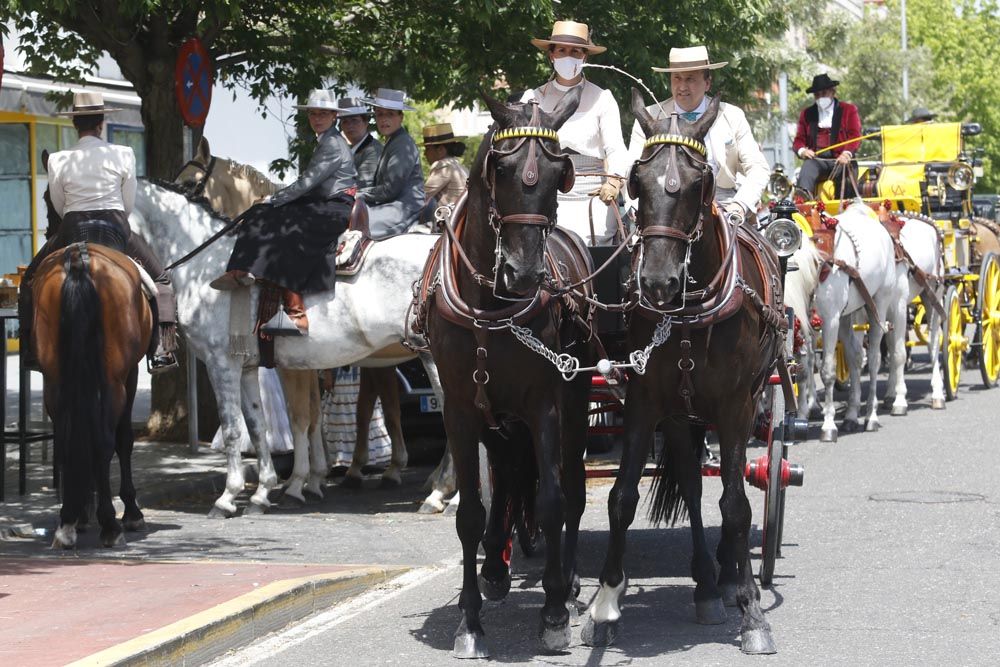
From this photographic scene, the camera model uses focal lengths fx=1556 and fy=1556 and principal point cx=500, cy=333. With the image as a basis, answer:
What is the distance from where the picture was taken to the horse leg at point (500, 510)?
7695 millimetres

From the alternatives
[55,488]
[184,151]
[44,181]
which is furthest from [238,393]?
[44,181]

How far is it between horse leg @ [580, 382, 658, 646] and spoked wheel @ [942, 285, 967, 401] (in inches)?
423

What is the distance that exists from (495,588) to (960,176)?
1225 cm

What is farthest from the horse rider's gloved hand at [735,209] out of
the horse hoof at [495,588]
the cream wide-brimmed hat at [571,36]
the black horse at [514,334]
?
the horse hoof at [495,588]

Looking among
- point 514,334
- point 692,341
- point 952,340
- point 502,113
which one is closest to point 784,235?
point 692,341

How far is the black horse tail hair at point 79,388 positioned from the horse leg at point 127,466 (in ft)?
2.28

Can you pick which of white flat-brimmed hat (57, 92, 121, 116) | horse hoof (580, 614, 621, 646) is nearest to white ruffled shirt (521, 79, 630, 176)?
horse hoof (580, 614, 621, 646)

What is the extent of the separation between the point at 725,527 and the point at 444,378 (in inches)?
56.8

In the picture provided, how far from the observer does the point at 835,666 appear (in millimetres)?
6477

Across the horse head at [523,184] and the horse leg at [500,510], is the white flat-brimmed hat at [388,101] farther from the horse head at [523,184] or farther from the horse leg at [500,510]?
the horse head at [523,184]

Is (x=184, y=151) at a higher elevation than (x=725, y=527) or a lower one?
higher

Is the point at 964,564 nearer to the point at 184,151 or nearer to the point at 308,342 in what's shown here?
the point at 308,342

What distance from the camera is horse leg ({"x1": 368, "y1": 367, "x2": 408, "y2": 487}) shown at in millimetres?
12812

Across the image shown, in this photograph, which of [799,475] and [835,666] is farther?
[799,475]
